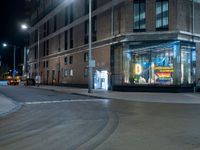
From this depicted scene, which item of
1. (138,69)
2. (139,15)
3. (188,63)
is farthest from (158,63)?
(139,15)

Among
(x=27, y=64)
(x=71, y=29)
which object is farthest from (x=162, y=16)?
(x=27, y=64)

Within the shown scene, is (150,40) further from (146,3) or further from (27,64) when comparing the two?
(27,64)

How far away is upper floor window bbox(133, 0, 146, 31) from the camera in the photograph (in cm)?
3491

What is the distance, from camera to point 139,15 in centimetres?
3522

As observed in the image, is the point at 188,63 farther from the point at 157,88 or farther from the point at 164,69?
the point at 157,88

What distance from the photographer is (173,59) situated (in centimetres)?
3303

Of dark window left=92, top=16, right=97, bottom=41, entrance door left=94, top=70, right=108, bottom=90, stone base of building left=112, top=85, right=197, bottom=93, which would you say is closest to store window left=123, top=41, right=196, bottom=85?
stone base of building left=112, top=85, right=197, bottom=93

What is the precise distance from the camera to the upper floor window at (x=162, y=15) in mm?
33750

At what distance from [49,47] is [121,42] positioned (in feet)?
94.5

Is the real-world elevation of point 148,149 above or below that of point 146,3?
below

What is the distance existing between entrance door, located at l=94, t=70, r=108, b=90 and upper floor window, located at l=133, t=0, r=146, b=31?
22.7ft

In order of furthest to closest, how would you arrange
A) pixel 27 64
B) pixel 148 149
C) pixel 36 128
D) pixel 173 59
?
pixel 27 64
pixel 173 59
pixel 36 128
pixel 148 149

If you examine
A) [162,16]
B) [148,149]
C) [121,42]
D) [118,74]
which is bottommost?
[148,149]

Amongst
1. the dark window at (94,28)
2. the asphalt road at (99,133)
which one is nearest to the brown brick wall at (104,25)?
the dark window at (94,28)
